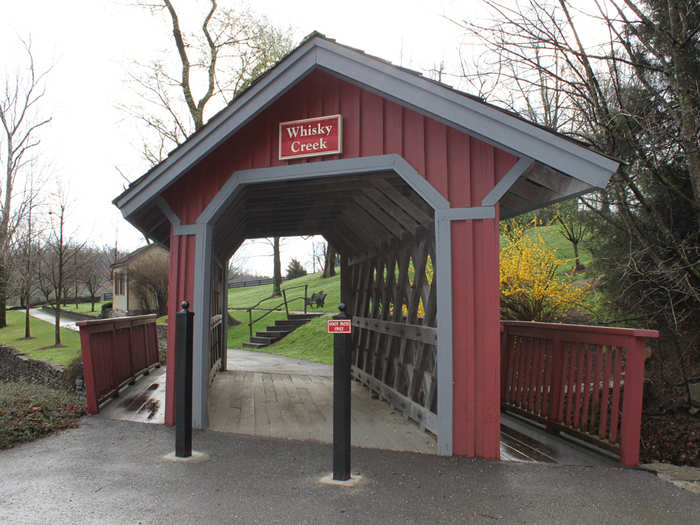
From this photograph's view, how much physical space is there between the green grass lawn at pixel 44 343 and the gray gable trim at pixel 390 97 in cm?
889

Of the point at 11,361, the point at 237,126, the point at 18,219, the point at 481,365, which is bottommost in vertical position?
the point at 11,361

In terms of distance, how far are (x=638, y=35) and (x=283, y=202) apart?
619 centimetres

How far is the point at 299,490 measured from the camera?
157 inches

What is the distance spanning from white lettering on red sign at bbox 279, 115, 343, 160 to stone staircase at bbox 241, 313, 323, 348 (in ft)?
43.0

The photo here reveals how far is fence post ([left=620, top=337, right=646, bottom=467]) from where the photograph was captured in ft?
14.7

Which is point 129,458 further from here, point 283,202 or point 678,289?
point 678,289

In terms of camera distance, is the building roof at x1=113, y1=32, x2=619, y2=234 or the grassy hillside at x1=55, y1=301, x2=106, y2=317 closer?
the building roof at x1=113, y1=32, x2=619, y2=234

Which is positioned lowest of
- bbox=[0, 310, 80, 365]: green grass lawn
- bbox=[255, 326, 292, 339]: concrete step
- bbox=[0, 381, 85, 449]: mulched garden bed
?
bbox=[0, 310, 80, 365]: green grass lawn

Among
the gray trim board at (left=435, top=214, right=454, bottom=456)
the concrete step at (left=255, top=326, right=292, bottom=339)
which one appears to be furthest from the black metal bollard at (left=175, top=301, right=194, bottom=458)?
the concrete step at (left=255, top=326, right=292, bottom=339)

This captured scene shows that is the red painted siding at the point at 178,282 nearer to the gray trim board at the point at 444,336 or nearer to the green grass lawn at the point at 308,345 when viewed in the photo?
the gray trim board at the point at 444,336

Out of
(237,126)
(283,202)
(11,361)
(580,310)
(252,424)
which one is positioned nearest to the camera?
(237,126)

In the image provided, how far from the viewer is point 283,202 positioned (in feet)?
24.1

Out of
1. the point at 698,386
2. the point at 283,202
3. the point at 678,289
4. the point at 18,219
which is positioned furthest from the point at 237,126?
the point at 18,219

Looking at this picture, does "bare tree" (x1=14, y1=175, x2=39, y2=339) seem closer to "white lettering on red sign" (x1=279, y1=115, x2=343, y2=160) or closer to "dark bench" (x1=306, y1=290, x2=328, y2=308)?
"dark bench" (x1=306, y1=290, x2=328, y2=308)
